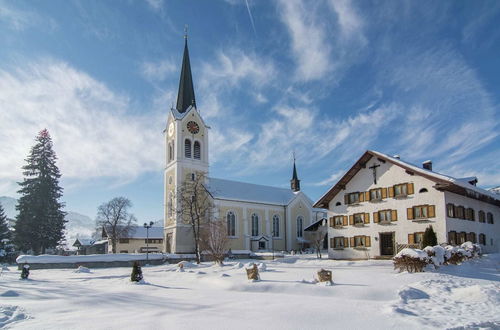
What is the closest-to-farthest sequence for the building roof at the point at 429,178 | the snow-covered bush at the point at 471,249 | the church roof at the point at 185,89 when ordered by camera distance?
1. the snow-covered bush at the point at 471,249
2. the building roof at the point at 429,178
3. the church roof at the point at 185,89

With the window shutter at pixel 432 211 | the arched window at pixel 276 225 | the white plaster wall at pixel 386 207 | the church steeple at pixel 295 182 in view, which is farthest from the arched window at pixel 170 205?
the window shutter at pixel 432 211

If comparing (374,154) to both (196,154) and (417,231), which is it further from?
(196,154)

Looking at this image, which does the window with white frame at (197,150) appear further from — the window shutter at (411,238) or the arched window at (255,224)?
the window shutter at (411,238)

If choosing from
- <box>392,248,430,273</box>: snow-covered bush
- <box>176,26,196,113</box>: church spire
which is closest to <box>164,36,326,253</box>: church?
<box>176,26,196,113</box>: church spire

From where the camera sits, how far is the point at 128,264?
122ft

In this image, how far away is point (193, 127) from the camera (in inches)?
2181

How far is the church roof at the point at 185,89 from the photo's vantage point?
5659 centimetres

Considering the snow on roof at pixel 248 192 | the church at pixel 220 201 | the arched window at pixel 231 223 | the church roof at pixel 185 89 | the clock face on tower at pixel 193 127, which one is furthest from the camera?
the church roof at pixel 185 89

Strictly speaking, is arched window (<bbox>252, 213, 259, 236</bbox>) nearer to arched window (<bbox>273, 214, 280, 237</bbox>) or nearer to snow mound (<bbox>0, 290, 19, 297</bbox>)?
arched window (<bbox>273, 214, 280, 237</bbox>)

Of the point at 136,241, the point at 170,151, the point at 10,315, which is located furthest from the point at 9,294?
the point at 136,241

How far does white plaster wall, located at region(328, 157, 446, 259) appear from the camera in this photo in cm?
2748

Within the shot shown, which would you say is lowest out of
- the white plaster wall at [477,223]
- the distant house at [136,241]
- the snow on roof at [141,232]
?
the distant house at [136,241]

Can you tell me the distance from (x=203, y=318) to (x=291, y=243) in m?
48.7

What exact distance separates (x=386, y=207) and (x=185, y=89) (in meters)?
36.6
